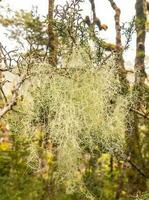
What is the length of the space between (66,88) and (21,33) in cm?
461

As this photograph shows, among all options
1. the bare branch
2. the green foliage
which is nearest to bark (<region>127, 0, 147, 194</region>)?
the green foliage

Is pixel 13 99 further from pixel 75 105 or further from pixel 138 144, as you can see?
pixel 138 144

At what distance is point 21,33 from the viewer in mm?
6457

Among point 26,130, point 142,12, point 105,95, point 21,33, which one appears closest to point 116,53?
point 105,95

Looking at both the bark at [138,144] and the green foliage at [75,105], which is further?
the bark at [138,144]

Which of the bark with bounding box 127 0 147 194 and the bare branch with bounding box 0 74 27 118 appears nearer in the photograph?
the bare branch with bounding box 0 74 27 118

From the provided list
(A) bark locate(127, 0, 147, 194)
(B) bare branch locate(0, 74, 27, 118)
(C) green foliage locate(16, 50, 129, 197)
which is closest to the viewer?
(B) bare branch locate(0, 74, 27, 118)

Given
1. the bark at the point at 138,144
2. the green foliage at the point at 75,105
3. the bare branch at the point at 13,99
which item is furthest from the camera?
the bark at the point at 138,144

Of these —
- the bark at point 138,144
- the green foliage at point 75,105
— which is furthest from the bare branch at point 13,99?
the bark at point 138,144

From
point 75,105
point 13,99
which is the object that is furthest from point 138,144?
point 13,99

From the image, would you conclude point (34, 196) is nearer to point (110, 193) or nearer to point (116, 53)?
point (110, 193)

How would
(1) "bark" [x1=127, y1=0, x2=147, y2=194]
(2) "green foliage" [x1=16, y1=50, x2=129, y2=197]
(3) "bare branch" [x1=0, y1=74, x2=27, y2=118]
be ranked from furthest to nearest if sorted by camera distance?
1. (1) "bark" [x1=127, y1=0, x2=147, y2=194]
2. (2) "green foliage" [x1=16, y1=50, x2=129, y2=197]
3. (3) "bare branch" [x1=0, y1=74, x2=27, y2=118]

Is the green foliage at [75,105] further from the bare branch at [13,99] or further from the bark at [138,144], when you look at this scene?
the bark at [138,144]

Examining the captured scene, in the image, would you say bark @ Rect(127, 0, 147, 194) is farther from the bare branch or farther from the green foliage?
the bare branch
